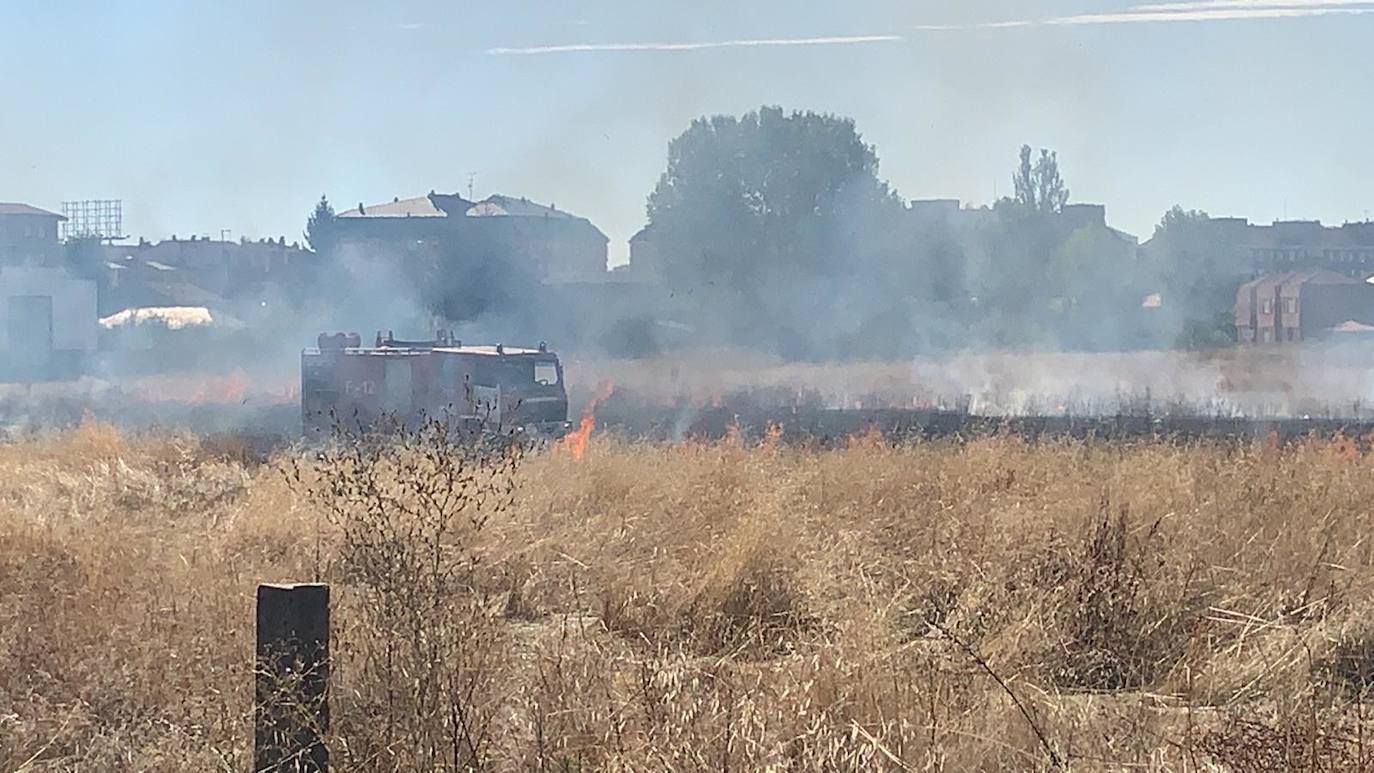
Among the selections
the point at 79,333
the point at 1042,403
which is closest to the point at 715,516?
the point at 1042,403

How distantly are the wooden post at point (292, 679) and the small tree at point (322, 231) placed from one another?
50277 mm

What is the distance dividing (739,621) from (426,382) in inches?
596

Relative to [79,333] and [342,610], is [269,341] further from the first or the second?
[342,610]

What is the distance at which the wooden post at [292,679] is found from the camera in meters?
4.46

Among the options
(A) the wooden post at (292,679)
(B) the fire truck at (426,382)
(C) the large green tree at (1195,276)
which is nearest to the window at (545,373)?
Answer: (B) the fire truck at (426,382)

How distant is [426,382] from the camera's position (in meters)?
22.0

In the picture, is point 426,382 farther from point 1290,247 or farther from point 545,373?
point 1290,247

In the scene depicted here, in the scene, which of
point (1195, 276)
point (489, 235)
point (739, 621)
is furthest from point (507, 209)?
point (739, 621)

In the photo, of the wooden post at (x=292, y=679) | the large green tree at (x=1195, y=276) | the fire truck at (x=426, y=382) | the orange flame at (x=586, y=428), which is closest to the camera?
the wooden post at (x=292, y=679)

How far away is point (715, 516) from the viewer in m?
9.77

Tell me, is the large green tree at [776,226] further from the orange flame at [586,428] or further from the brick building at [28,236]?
the brick building at [28,236]

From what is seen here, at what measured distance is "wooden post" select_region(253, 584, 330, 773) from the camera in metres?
4.46

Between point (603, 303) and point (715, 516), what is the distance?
→ 33.1m

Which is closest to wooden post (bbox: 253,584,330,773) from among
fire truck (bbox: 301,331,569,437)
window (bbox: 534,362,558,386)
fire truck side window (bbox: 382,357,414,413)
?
fire truck (bbox: 301,331,569,437)
